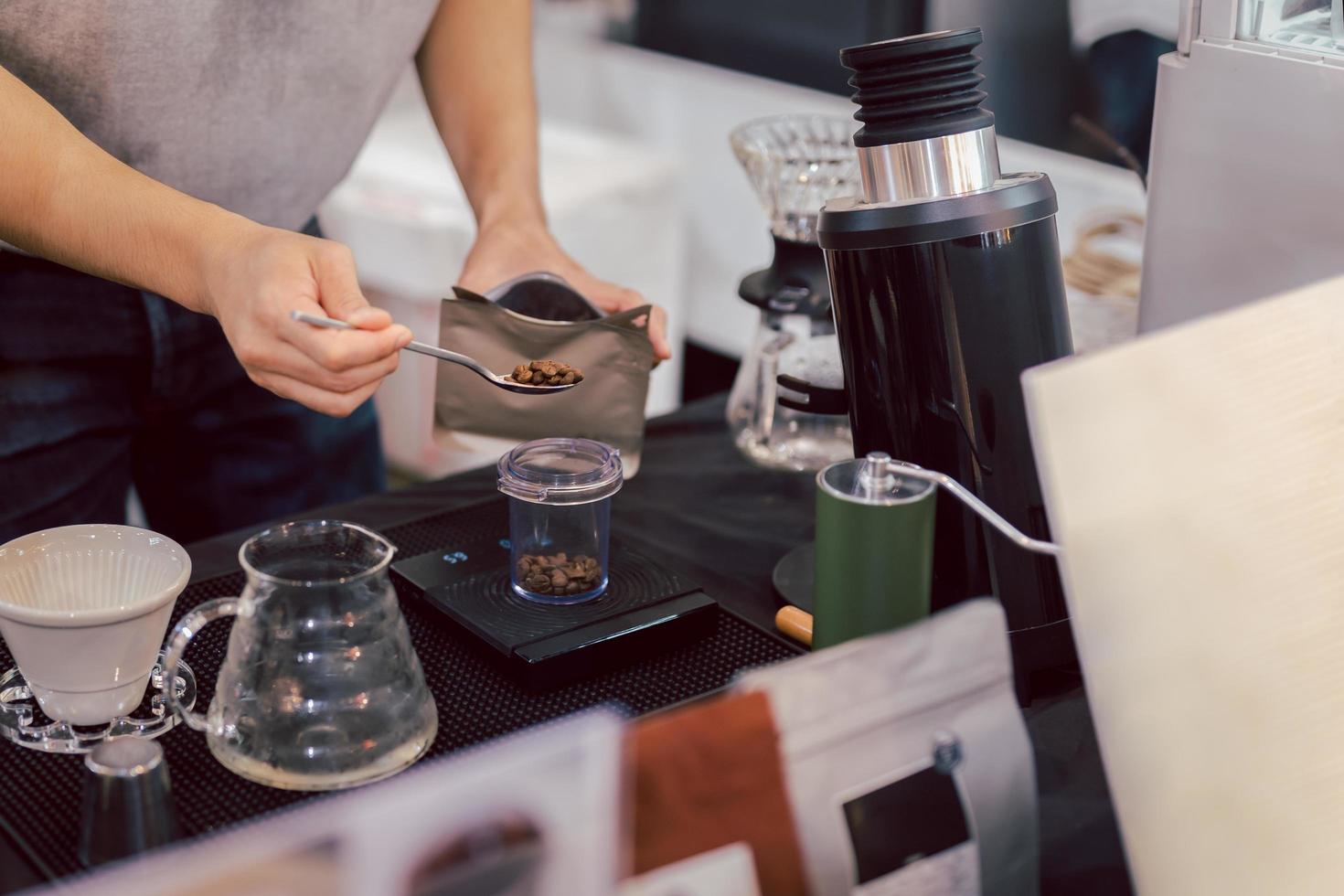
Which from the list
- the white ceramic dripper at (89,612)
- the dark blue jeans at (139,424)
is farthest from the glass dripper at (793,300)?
the white ceramic dripper at (89,612)

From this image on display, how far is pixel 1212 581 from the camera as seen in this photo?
0.64m

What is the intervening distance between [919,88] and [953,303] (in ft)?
0.43

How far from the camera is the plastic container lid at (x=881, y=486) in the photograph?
0.74 meters

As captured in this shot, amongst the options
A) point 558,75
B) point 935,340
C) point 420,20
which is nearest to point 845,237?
point 935,340

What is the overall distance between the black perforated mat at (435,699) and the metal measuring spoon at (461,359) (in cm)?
16

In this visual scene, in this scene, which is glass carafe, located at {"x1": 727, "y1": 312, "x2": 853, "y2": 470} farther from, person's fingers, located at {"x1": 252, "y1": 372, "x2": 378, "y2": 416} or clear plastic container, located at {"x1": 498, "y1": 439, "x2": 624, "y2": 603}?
person's fingers, located at {"x1": 252, "y1": 372, "x2": 378, "y2": 416}

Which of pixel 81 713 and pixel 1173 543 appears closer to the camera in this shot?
pixel 1173 543

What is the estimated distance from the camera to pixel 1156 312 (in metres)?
1.09

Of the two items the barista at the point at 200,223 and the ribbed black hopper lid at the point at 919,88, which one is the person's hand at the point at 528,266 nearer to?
the barista at the point at 200,223

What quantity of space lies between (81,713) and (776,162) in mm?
756

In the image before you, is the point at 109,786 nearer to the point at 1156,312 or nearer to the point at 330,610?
the point at 330,610

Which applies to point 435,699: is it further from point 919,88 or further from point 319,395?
point 919,88

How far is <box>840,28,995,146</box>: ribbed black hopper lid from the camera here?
2.63 feet

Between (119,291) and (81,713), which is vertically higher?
(119,291)
